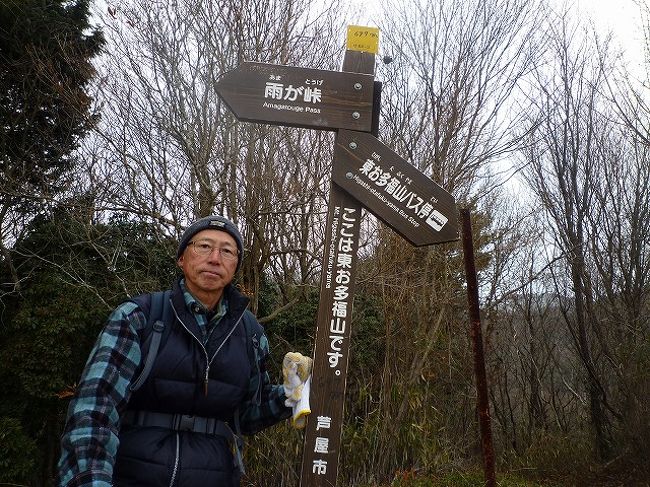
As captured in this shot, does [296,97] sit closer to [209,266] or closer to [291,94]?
[291,94]

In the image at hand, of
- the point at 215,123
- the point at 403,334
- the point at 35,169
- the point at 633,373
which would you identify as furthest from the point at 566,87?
the point at 35,169

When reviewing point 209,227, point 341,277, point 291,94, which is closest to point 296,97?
point 291,94

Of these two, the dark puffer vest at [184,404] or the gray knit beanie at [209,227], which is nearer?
the dark puffer vest at [184,404]

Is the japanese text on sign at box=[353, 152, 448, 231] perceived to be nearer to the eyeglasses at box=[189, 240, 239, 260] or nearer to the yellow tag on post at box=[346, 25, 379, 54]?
the yellow tag on post at box=[346, 25, 379, 54]

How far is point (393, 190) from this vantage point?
2.54m

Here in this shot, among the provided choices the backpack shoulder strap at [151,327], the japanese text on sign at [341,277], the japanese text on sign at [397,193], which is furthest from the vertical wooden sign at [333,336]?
the backpack shoulder strap at [151,327]

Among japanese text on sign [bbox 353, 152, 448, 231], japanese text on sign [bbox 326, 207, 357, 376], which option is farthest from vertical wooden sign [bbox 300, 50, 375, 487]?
japanese text on sign [bbox 353, 152, 448, 231]

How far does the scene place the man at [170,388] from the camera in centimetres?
147

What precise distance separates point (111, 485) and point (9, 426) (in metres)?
5.87

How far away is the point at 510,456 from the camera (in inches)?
316

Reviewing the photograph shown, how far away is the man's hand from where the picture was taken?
6.45 ft

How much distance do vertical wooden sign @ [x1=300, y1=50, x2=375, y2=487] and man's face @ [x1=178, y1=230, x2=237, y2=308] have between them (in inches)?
30.9

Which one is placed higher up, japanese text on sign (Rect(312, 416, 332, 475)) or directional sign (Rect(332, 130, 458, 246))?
directional sign (Rect(332, 130, 458, 246))

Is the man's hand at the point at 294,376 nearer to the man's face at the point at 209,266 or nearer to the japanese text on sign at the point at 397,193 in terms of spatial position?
the man's face at the point at 209,266
